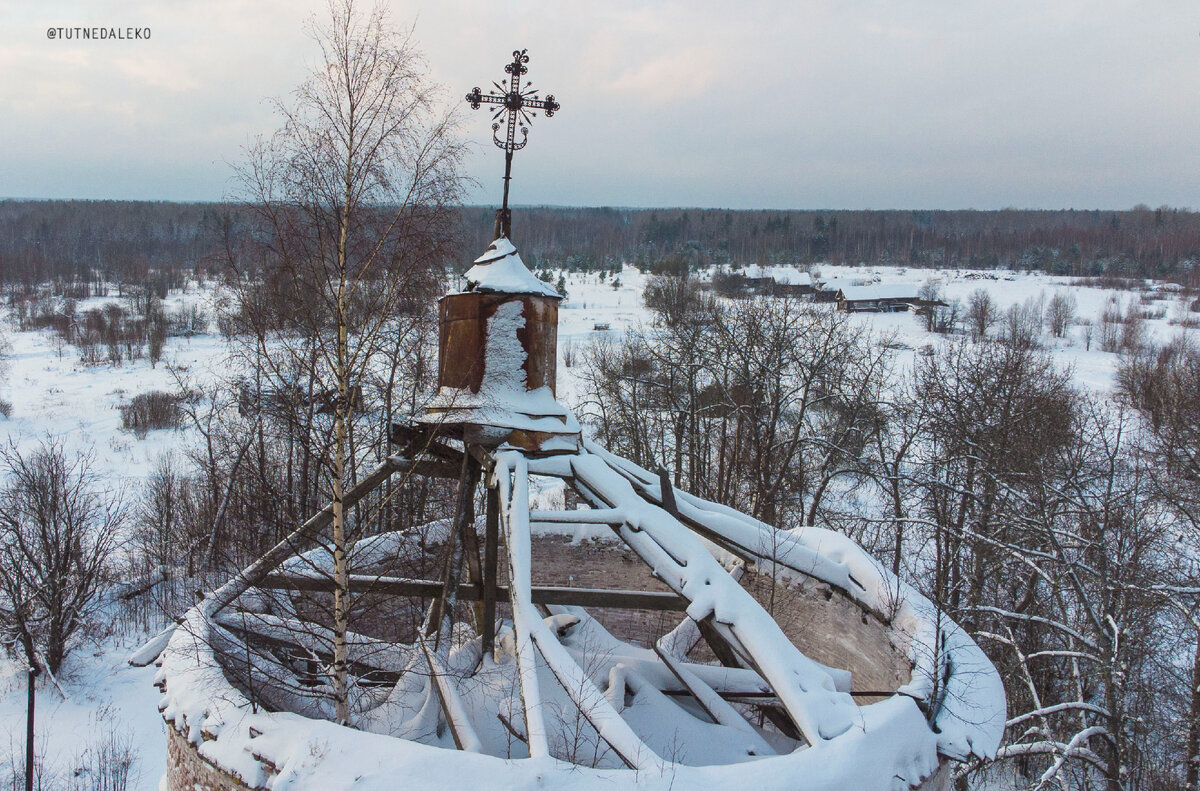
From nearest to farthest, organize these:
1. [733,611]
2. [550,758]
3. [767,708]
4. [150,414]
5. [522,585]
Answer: [550,758] < [733,611] < [522,585] < [767,708] < [150,414]

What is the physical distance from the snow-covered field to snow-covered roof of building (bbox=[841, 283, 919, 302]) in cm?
158

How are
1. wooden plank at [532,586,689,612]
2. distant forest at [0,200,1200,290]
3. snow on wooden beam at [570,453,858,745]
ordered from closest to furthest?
snow on wooden beam at [570,453,858,745] < wooden plank at [532,586,689,612] < distant forest at [0,200,1200,290]

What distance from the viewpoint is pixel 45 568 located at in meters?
15.8

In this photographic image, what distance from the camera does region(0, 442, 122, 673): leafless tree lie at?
14227 mm

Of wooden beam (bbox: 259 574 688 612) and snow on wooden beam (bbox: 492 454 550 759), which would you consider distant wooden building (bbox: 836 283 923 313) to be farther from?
snow on wooden beam (bbox: 492 454 550 759)

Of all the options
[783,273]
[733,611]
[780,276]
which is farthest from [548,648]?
[783,273]

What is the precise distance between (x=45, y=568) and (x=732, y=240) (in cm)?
7887

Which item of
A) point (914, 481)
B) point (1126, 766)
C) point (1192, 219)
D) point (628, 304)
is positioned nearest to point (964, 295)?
point (628, 304)

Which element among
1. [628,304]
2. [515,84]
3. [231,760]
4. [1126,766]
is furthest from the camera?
[628,304]

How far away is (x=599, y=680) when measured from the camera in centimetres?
682

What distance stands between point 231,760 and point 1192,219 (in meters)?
112

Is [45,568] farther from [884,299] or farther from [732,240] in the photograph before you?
[732,240]

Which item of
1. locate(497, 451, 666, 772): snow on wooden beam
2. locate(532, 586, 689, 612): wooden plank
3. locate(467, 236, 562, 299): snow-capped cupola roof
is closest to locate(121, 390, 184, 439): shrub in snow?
locate(532, 586, 689, 612): wooden plank

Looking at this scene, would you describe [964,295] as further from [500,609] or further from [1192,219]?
[1192,219]
